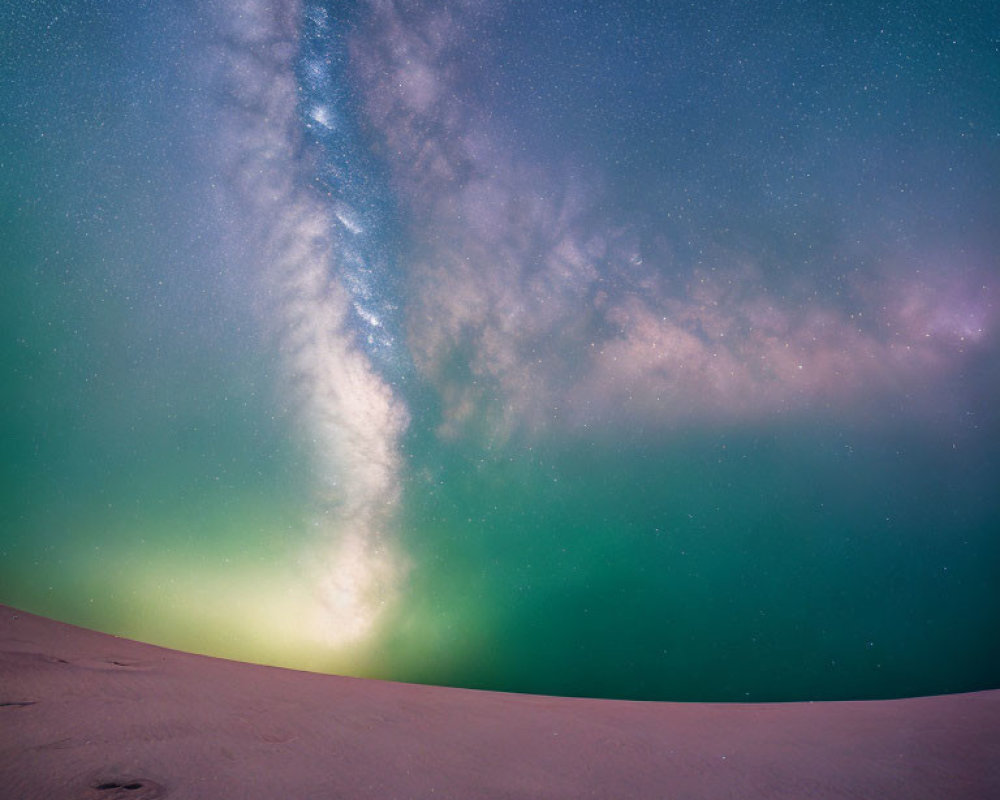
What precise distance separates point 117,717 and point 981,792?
4563 mm

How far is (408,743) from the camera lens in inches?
125

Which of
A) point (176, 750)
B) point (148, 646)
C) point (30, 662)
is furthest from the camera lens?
point (148, 646)

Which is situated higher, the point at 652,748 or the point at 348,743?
the point at 652,748

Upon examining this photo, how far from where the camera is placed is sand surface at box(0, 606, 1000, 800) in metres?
2.37

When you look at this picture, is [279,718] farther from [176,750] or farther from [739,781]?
[739,781]

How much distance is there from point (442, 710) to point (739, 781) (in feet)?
7.38

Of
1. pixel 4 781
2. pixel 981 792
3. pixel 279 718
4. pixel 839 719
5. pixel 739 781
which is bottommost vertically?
pixel 4 781

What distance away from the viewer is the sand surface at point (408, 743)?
7.78 feet

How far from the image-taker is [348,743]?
304cm

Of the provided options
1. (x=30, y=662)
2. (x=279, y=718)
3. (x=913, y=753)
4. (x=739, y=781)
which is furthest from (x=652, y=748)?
(x=30, y=662)

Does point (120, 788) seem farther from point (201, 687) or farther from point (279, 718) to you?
point (201, 687)

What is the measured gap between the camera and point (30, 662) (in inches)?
149

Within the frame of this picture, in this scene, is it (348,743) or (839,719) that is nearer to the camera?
(348,743)

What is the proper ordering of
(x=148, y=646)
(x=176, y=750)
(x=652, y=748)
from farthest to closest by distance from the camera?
1. (x=148, y=646)
2. (x=652, y=748)
3. (x=176, y=750)
